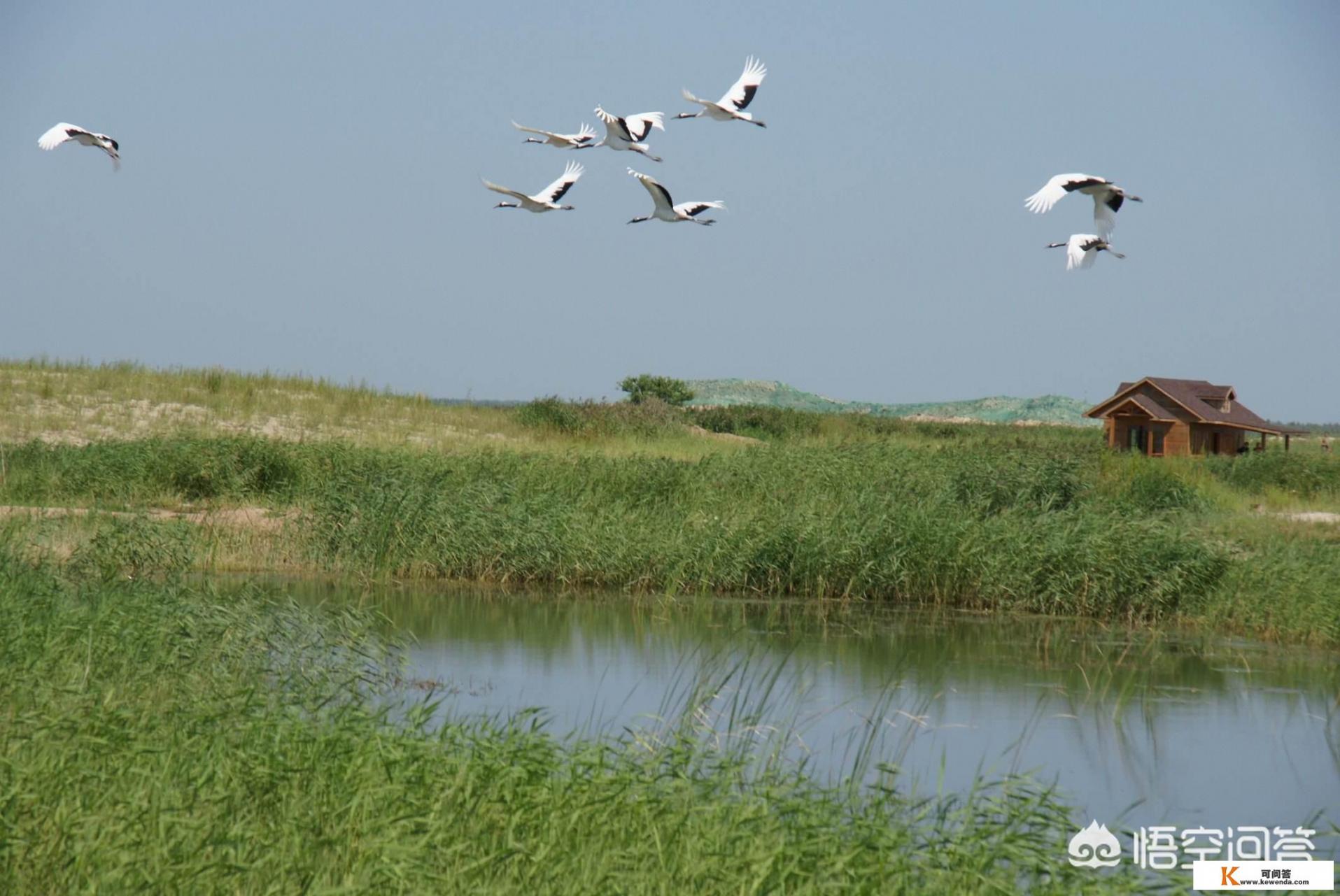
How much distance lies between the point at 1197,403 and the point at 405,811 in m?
24.5

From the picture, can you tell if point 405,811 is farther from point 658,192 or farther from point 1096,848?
point 658,192

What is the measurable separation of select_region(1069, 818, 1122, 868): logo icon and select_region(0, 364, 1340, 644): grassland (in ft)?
19.8

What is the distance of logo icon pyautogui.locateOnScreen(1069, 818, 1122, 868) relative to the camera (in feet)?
16.5

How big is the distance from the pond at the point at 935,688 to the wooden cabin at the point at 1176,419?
16042 mm

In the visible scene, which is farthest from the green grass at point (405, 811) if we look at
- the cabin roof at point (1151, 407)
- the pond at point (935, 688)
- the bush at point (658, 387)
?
the bush at point (658, 387)

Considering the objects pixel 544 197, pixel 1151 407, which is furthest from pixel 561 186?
pixel 1151 407

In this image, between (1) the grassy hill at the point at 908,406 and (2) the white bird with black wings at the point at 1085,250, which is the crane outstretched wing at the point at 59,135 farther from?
(1) the grassy hill at the point at 908,406

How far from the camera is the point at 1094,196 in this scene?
380 inches

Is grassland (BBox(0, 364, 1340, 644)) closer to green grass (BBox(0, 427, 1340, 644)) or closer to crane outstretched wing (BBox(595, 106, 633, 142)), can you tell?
green grass (BBox(0, 427, 1340, 644))

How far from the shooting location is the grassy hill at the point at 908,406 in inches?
2589

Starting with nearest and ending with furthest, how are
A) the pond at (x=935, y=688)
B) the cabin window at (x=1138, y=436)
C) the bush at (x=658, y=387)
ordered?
the pond at (x=935, y=688)
the cabin window at (x=1138, y=436)
the bush at (x=658, y=387)

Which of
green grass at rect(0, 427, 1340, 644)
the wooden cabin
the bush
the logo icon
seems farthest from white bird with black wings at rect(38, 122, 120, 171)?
the bush

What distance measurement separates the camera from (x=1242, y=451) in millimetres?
26641

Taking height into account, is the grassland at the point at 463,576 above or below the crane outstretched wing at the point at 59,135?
below
